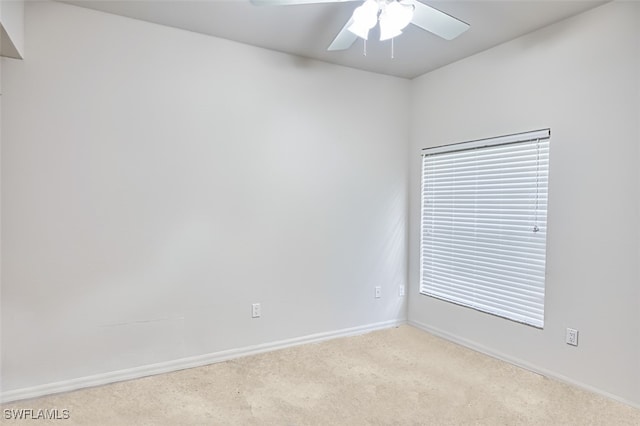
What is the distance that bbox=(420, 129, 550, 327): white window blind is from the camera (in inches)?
105

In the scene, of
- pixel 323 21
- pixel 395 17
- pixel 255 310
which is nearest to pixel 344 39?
pixel 323 21

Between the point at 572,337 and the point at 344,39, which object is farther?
the point at 572,337

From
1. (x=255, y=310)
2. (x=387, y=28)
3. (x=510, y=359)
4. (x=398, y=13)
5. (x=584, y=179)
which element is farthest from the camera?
(x=255, y=310)

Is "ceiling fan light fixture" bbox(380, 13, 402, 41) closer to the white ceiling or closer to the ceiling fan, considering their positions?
the ceiling fan

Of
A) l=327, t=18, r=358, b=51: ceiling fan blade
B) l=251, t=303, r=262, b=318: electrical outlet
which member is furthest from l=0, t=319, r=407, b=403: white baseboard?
l=327, t=18, r=358, b=51: ceiling fan blade

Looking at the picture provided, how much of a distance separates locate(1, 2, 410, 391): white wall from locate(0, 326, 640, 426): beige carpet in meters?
0.26

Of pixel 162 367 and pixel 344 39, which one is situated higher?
pixel 344 39

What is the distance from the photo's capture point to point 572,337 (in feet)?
7.98

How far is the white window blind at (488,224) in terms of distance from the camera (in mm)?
2662

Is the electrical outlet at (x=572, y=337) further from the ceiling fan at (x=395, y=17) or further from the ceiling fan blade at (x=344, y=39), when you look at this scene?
the ceiling fan blade at (x=344, y=39)

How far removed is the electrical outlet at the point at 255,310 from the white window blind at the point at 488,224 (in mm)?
1654

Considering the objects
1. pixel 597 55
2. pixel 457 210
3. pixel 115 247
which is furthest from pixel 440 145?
pixel 115 247

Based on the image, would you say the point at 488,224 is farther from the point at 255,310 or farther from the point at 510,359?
the point at 255,310

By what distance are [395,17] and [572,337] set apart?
2.33 meters
